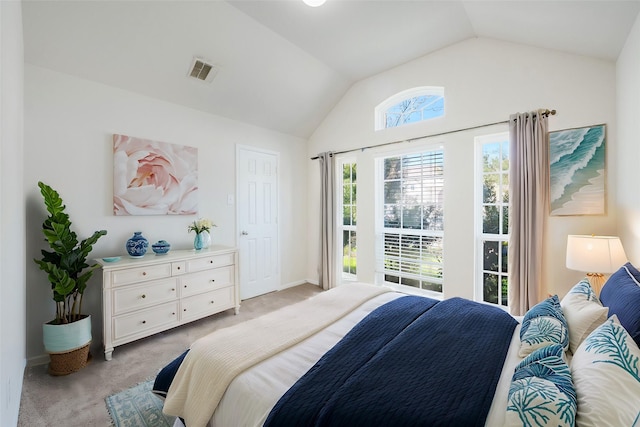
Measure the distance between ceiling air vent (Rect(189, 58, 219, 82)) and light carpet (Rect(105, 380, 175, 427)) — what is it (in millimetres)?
2960

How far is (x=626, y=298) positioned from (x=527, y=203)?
1.59 m

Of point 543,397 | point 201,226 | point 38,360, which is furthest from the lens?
point 201,226

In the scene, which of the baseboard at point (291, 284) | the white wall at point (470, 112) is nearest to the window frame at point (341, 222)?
the white wall at point (470, 112)

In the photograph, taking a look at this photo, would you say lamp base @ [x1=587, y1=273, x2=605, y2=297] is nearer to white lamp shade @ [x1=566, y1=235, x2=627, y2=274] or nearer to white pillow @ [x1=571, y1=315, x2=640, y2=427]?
Result: white lamp shade @ [x1=566, y1=235, x2=627, y2=274]

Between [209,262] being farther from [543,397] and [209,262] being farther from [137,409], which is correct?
[543,397]

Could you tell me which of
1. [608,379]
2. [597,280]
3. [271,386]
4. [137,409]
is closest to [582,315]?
[608,379]

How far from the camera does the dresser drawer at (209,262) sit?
290 centimetres

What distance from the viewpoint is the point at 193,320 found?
2.94 m

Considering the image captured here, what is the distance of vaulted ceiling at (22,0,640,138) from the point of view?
7.04 ft

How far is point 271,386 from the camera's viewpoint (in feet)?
3.60

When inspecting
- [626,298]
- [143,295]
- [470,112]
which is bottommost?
[143,295]

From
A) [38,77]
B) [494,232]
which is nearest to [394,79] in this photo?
[494,232]

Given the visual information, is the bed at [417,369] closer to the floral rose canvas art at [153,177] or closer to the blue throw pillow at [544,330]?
the blue throw pillow at [544,330]

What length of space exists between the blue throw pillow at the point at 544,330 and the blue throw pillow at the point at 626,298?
0.20 metres
